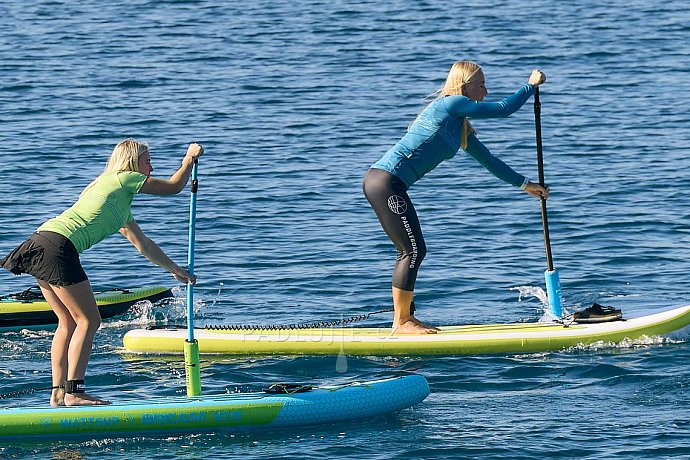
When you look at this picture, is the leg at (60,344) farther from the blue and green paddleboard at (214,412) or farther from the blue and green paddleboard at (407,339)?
the blue and green paddleboard at (407,339)

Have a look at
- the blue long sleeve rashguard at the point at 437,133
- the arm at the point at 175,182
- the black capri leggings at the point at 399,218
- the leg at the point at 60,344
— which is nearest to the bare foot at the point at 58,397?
the leg at the point at 60,344

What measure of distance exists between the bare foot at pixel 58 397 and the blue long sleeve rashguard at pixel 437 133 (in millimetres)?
3058

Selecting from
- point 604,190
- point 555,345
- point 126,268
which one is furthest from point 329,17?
point 555,345

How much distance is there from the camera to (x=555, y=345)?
11195 mm

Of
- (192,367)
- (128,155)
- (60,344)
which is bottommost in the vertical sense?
(192,367)

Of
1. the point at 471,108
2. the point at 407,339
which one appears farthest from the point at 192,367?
the point at 471,108

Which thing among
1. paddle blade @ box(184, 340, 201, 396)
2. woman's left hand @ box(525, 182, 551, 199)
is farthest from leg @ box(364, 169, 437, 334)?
paddle blade @ box(184, 340, 201, 396)

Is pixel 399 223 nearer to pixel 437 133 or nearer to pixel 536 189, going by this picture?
pixel 437 133

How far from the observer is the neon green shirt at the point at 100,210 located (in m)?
9.09

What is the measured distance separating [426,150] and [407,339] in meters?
1.50

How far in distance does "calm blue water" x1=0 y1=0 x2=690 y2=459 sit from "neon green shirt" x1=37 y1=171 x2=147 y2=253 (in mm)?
1371

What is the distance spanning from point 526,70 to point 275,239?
9.87 metres

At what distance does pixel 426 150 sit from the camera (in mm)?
10953

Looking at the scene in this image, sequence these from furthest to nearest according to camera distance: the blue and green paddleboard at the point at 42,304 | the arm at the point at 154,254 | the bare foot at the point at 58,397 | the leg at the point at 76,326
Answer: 1. the blue and green paddleboard at the point at 42,304
2. the bare foot at the point at 58,397
3. the arm at the point at 154,254
4. the leg at the point at 76,326
